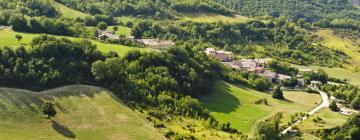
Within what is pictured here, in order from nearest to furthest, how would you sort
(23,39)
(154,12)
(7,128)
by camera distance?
(7,128), (23,39), (154,12)

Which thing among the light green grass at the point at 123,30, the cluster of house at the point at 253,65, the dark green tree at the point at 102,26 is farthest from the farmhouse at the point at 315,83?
the dark green tree at the point at 102,26

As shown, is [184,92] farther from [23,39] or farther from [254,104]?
[23,39]

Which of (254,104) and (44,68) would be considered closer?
(44,68)

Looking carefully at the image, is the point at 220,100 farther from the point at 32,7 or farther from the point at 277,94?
the point at 32,7

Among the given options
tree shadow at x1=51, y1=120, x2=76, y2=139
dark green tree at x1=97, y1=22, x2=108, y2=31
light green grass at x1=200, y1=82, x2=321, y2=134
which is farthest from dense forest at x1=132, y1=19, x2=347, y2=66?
tree shadow at x1=51, y1=120, x2=76, y2=139

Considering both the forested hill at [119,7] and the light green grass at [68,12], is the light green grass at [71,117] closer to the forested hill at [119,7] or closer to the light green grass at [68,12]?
the light green grass at [68,12]

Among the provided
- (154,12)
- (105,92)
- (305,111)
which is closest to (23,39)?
(105,92)

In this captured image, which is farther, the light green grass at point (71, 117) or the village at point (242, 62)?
the village at point (242, 62)
